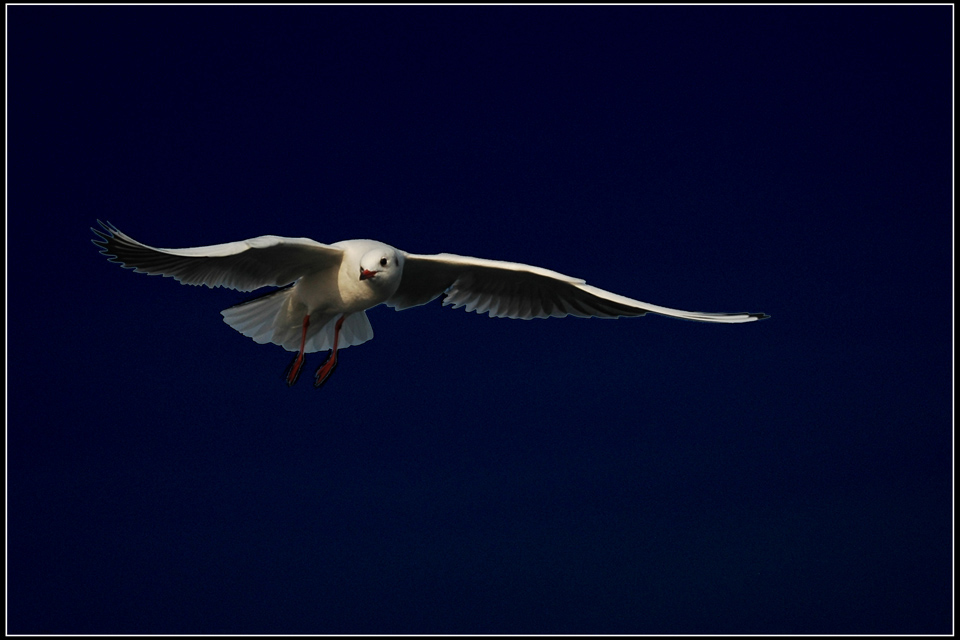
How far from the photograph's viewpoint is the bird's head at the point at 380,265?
9453 mm

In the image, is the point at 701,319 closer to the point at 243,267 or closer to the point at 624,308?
the point at 624,308

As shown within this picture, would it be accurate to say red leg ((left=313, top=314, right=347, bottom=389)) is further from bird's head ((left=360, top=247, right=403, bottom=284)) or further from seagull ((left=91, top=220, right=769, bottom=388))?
bird's head ((left=360, top=247, right=403, bottom=284))

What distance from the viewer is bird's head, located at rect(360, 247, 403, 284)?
372 inches

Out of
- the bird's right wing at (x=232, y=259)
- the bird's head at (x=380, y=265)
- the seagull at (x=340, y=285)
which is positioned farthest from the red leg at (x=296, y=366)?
the bird's head at (x=380, y=265)

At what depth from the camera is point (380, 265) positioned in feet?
31.2

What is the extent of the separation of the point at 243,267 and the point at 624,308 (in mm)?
3416

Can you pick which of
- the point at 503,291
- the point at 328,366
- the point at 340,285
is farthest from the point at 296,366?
the point at 503,291

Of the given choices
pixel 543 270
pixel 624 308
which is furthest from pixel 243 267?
pixel 624 308

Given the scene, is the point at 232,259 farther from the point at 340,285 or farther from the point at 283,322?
the point at 283,322

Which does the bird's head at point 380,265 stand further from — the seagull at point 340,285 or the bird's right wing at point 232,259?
the bird's right wing at point 232,259

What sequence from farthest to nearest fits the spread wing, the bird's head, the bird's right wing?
the spread wing
the bird's head
the bird's right wing

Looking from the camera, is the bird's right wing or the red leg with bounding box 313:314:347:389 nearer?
the bird's right wing

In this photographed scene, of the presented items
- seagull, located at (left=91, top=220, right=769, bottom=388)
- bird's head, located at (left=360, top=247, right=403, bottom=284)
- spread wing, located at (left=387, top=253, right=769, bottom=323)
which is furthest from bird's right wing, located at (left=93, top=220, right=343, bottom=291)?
spread wing, located at (left=387, top=253, right=769, bottom=323)

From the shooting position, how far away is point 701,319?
9797 mm
